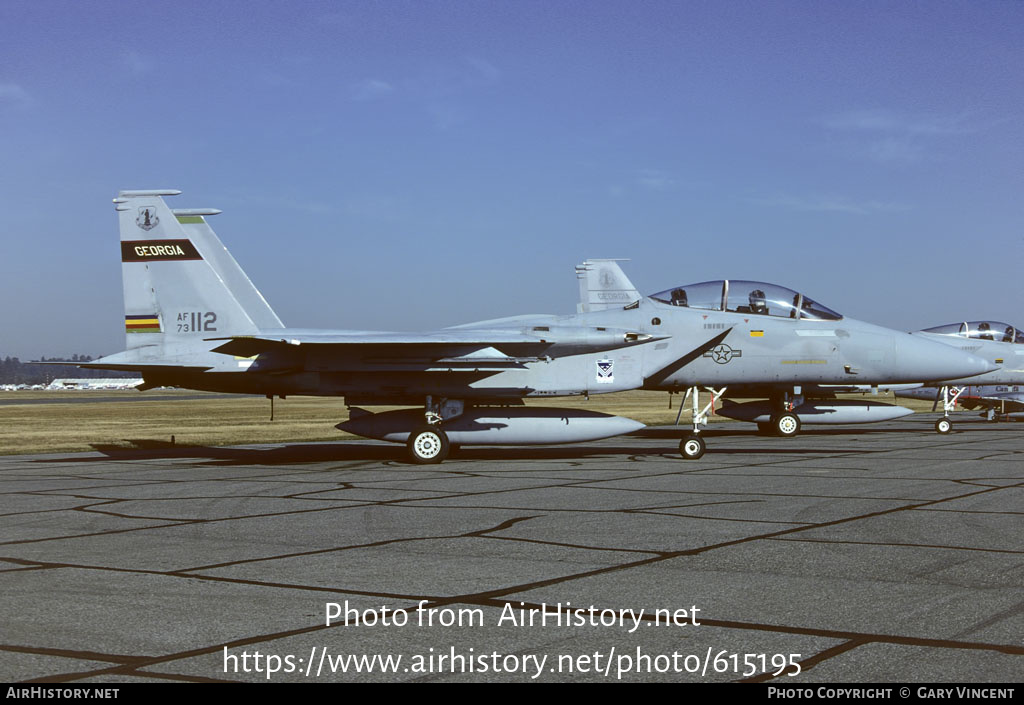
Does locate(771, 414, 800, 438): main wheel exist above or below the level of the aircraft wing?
below

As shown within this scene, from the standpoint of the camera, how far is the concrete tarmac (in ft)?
15.3

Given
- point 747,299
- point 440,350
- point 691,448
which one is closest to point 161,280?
point 440,350

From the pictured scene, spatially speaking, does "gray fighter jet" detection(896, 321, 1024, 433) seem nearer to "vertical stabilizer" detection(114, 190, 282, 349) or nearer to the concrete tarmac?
the concrete tarmac

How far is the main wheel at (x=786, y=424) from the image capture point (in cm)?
2311

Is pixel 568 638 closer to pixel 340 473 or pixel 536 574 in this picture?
pixel 536 574

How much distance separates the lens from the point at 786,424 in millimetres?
23172

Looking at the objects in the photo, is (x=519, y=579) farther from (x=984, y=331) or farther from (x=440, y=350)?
(x=984, y=331)

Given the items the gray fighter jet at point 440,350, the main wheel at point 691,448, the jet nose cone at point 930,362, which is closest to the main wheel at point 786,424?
the jet nose cone at point 930,362

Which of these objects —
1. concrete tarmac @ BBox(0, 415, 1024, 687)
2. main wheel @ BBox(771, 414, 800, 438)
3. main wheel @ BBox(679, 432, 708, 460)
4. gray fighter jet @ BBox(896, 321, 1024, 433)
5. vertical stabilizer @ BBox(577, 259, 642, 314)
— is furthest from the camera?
vertical stabilizer @ BBox(577, 259, 642, 314)

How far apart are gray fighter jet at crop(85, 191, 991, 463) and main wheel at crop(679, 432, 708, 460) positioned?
25 mm

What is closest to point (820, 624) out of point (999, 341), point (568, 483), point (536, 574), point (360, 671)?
point (536, 574)

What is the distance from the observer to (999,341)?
27312 mm

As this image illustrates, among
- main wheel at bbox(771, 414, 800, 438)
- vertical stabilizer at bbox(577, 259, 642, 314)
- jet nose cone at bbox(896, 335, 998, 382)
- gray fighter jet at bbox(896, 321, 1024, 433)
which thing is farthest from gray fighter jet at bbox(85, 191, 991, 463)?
vertical stabilizer at bbox(577, 259, 642, 314)

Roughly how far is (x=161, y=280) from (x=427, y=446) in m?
5.60
